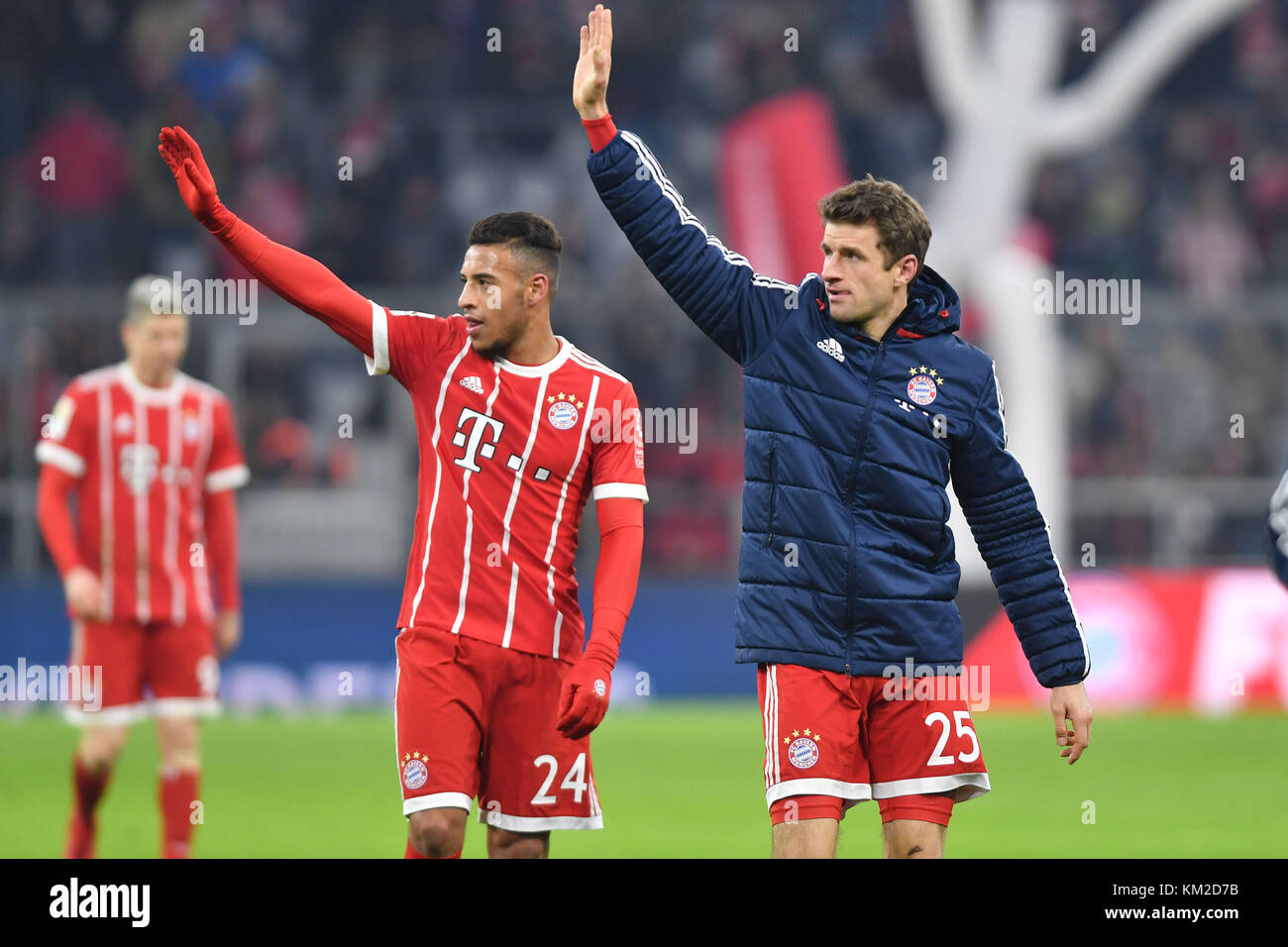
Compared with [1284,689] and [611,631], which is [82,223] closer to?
[1284,689]

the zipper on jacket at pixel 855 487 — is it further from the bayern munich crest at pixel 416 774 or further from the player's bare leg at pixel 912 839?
the bayern munich crest at pixel 416 774

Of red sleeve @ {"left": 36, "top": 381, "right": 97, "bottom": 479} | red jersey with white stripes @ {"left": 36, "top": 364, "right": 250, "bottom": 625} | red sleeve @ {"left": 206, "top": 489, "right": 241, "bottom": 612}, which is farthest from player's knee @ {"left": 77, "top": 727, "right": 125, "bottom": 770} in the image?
red sleeve @ {"left": 36, "top": 381, "right": 97, "bottom": 479}

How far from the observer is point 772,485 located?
198 inches

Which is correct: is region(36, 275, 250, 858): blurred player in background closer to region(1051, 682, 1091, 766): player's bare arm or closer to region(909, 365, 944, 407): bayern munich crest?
region(909, 365, 944, 407): bayern munich crest

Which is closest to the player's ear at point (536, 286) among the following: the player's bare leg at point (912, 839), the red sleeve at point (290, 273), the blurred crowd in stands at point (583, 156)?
the red sleeve at point (290, 273)

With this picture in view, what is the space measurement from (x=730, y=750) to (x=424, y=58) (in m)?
9.32

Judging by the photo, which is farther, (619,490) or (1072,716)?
(619,490)

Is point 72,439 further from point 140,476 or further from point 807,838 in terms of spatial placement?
point 807,838

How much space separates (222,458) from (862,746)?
4136 mm

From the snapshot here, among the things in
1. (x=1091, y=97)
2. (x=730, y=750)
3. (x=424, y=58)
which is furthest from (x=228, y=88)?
(x=730, y=750)

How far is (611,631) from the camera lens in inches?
203

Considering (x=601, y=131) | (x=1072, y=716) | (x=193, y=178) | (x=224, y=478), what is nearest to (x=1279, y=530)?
(x=1072, y=716)

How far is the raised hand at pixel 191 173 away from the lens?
16.8ft

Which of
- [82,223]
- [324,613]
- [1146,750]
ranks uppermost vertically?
[82,223]
